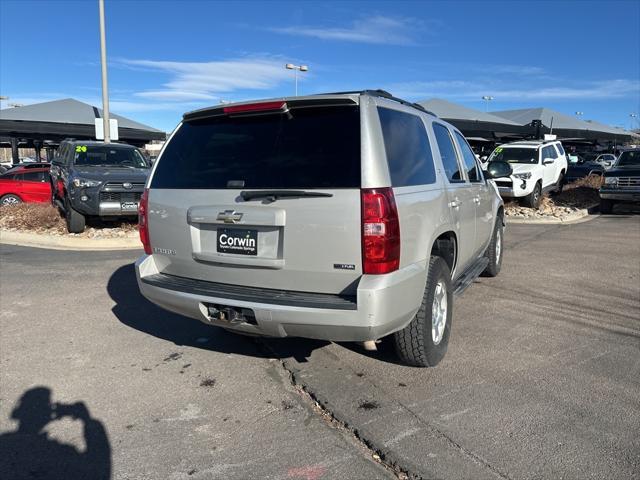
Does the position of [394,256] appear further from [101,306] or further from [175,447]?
[101,306]

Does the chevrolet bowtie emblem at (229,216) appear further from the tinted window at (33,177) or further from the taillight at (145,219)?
the tinted window at (33,177)

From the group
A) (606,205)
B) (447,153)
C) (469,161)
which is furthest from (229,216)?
(606,205)

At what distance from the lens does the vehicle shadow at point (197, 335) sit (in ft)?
14.7

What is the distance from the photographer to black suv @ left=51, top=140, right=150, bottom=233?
9.61 metres

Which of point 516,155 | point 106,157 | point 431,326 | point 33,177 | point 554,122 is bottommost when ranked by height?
point 431,326

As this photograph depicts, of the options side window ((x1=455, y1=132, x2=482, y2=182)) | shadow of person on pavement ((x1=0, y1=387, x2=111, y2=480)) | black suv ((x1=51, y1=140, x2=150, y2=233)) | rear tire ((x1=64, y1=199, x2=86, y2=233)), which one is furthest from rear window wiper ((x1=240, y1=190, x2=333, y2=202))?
rear tire ((x1=64, y1=199, x2=86, y2=233))

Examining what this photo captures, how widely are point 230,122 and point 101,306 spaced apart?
120 inches

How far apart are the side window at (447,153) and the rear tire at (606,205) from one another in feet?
37.9

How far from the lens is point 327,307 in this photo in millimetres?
3180

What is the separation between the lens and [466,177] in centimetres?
506

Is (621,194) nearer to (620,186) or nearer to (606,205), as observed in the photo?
(620,186)

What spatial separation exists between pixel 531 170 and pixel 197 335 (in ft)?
41.5

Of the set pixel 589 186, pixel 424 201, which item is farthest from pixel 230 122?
pixel 589 186

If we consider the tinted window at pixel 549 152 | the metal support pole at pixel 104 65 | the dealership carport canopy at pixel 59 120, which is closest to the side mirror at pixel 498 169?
the tinted window at pixel 549 152
